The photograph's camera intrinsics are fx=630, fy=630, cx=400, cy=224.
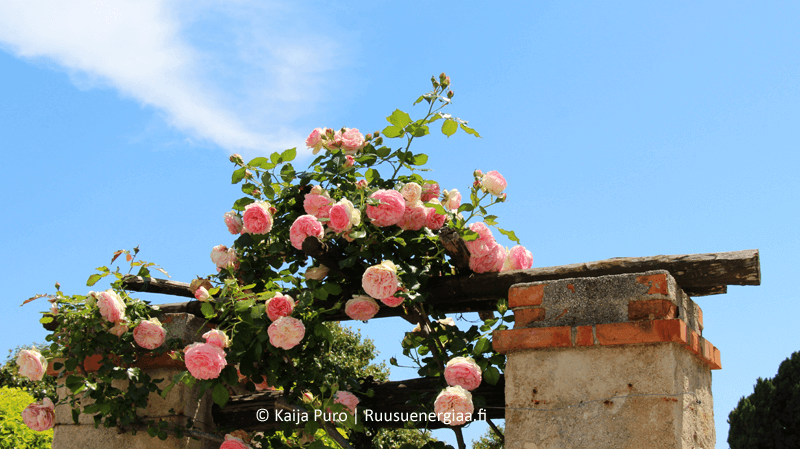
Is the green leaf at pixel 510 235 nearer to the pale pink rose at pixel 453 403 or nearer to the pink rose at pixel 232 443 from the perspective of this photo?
the pale pink rose at pixel 453 403

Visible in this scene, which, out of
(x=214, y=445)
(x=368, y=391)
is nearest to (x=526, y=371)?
(x=368, y=391)

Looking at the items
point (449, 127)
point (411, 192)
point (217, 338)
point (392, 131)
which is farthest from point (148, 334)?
point (449, 127)

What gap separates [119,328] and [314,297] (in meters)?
1.18

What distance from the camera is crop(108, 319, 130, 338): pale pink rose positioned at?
142 inches

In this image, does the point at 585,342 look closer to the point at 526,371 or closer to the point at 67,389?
the point at 526,371

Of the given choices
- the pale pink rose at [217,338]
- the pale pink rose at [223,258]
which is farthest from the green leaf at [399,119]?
the pale pink rose at [217,338]

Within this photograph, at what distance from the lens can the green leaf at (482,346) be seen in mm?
3010

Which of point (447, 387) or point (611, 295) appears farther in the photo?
point (447, 387)

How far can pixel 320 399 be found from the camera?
3375mm

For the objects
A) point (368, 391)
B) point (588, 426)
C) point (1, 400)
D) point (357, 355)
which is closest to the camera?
point (588, 426)

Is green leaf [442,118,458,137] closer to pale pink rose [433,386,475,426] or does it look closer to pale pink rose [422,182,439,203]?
pale pink rose [422,182,439,203]

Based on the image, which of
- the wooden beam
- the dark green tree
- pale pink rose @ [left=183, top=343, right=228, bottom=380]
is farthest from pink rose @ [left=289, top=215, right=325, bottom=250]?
the dark green tree

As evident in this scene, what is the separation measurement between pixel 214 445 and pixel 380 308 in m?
1.31

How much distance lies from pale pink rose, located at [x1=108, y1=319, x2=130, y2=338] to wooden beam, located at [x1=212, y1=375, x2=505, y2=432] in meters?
0.73
